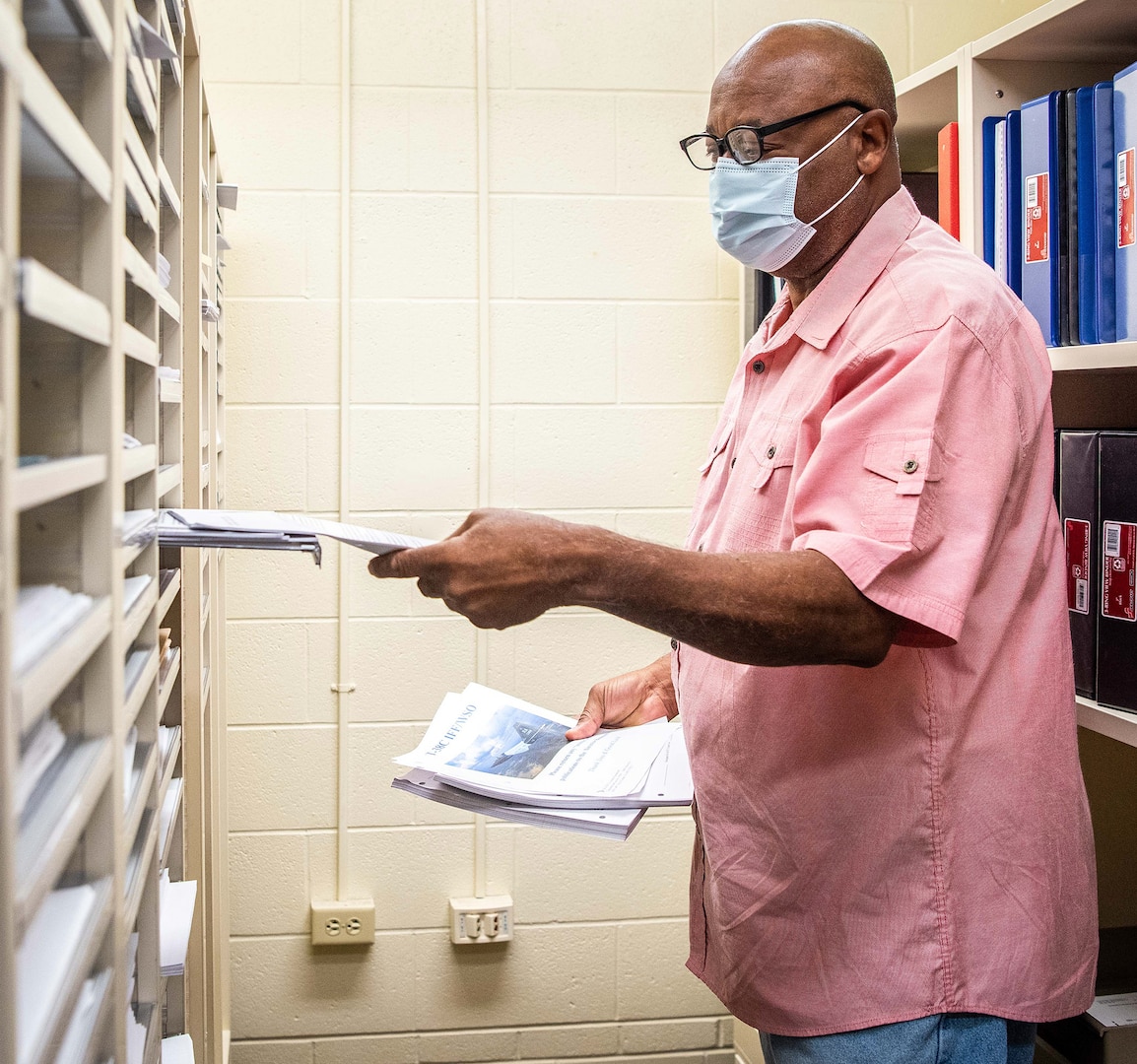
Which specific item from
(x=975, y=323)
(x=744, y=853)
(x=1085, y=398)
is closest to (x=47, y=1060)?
(x=744, y=853)

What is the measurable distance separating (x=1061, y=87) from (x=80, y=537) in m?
1.46

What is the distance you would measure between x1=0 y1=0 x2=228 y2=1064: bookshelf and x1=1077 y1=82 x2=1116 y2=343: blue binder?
105 cm

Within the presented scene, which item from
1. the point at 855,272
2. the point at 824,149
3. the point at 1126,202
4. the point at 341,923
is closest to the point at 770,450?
the point at 855,272

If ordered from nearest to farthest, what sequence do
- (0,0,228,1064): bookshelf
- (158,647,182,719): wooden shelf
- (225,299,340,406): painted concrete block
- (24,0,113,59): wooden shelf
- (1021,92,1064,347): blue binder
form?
(0,0,228,1064): bookshelf < (24,0,113,59): wooden shelf < (158,647,182,719): wooden shelf < (1021,92,1064,347): blue binder < (225,299,340,406): painted concrete block

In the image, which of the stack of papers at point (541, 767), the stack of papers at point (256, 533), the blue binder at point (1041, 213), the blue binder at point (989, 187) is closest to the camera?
the stack of papers at point (256, 533)

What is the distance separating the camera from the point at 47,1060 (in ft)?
1.66

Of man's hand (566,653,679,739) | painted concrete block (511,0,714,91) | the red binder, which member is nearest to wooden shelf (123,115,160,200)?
man's hand (566,653,679,739)

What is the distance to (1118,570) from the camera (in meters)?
1.29

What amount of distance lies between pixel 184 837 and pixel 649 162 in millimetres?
1593

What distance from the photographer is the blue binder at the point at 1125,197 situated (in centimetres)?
126

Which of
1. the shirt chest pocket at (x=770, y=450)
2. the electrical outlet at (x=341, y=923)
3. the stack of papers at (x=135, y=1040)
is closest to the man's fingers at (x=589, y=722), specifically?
the shirt chest pocket at (x=770, y=450)

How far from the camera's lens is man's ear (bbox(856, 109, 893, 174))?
1.15 m

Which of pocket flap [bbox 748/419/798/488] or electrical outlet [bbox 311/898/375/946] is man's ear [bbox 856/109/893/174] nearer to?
pocket flap [bbox 748/419/798/488]

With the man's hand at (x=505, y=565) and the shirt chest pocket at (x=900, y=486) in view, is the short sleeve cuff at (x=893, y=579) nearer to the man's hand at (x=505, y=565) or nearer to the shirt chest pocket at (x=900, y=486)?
the shirt chest pocket at (x=900, y=486)
